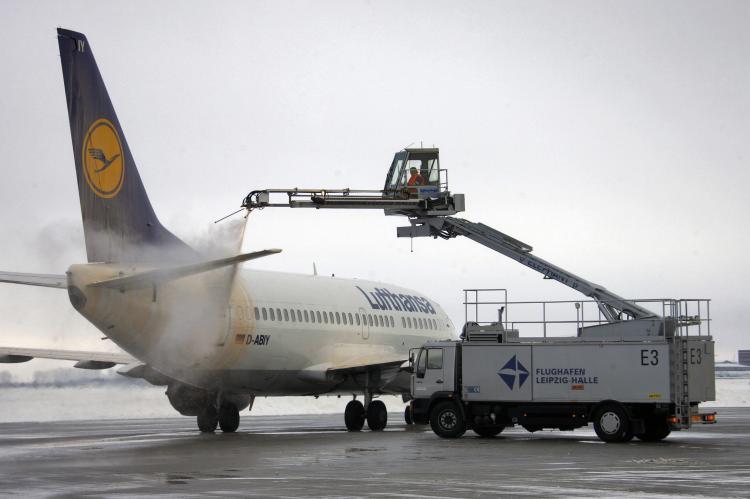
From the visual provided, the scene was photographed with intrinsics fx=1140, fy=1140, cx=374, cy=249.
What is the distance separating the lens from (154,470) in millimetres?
19469

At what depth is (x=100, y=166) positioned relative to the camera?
85.1 ft

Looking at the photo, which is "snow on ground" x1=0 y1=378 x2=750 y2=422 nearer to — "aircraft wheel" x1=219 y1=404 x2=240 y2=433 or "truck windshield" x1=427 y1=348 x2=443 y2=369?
"aircraft wheel" x1=219 y1=404 x2=240 y2=433

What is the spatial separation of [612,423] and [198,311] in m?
10.6

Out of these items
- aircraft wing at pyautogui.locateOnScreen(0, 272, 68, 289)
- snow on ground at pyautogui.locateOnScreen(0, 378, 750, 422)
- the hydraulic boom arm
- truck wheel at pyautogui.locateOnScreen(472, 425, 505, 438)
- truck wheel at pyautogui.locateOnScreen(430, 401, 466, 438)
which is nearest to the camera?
aircraft wing at pyautogui.locateOnScreen(0, 272, 68, 289)

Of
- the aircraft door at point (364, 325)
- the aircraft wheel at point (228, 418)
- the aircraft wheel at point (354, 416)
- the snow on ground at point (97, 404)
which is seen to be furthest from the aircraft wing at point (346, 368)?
the snow on ground at point (97, 404)

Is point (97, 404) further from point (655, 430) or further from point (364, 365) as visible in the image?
point (655, 430)

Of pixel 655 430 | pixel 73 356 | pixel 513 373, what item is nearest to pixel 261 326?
pixel 73 356

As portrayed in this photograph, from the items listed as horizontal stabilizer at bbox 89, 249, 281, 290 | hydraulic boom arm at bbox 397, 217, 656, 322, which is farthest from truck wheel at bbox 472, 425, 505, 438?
horizontal stabilizer at bbox 89, 249, 281, 290

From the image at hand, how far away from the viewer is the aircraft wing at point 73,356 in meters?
33.2

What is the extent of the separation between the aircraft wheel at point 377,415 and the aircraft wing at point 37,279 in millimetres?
12025

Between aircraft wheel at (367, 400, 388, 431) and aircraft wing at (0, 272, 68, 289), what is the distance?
1202 centimetres

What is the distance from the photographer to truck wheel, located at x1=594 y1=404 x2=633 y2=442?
90.3 feet

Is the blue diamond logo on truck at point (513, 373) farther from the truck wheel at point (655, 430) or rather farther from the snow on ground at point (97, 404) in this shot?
the snow on ground at point (97, 404)

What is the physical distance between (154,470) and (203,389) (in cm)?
1286
